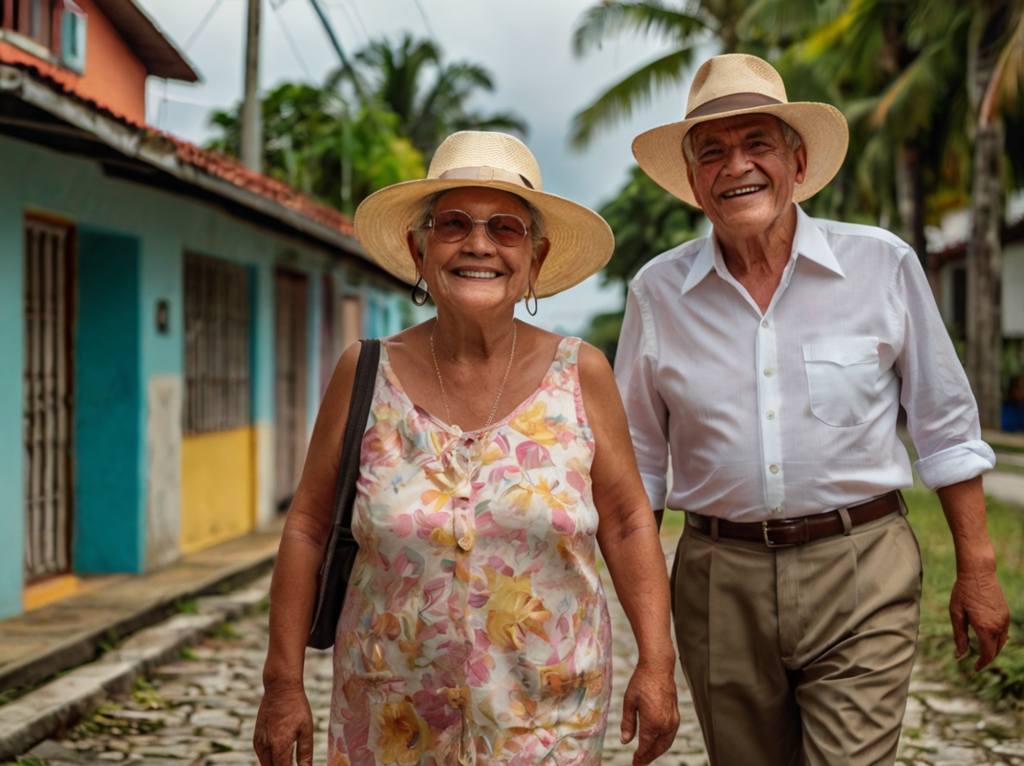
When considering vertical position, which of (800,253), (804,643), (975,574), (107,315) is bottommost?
(804,643)

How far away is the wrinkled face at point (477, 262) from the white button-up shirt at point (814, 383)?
0.58m

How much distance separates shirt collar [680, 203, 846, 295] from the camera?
2.77 m

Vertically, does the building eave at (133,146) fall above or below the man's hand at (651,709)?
above

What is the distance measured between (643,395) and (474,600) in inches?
36.2

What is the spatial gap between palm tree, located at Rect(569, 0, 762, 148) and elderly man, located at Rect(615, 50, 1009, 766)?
51.6 feet

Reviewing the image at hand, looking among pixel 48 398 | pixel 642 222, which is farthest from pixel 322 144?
pixel 48 398

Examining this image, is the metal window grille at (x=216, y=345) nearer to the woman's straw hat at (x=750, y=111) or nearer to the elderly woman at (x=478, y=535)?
the woman's straw hat at (x=750, y=111)

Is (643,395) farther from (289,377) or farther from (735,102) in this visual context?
(289,377)

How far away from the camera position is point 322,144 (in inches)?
698

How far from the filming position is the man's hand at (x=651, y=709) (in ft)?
7.80

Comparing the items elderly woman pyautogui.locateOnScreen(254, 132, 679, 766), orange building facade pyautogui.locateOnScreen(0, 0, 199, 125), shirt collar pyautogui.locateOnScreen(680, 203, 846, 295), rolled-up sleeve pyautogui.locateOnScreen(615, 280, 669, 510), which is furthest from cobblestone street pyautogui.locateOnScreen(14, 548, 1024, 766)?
orange building facade pyautogui.locateOnScreen(0, 0, 199, 125)

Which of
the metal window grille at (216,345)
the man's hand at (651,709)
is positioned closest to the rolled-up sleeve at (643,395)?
the man's hand at (651,709)

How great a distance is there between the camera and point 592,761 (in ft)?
7.78

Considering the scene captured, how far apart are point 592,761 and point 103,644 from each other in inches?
159
